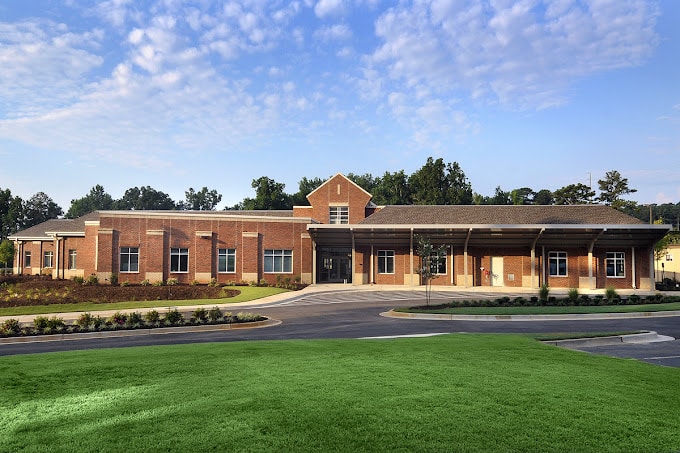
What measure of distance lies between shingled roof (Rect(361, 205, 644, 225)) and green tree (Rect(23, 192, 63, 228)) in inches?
3445

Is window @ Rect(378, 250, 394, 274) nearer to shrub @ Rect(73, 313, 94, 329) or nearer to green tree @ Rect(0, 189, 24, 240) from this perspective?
shrub @ Rect(73, 313, 94, 329)

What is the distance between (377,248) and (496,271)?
9.96 m

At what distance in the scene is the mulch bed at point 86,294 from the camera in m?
29.8

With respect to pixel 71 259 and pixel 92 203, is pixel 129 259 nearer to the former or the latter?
pixel 71 259

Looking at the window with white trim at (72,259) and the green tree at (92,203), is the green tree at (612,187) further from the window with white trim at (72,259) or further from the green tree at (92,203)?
the green tree at (92,203)

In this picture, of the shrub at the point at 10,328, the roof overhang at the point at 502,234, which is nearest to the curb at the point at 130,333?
the shrub at the point at 10,328

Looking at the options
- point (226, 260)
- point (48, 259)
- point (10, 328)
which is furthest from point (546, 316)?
point (48, 259)

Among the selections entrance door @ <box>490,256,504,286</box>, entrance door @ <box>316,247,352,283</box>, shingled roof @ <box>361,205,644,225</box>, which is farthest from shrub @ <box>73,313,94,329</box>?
entrance door @ <box>490,256,504,286</box>

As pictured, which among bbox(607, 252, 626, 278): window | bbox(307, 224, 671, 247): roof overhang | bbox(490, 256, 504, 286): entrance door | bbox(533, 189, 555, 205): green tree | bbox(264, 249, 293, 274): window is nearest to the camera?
bbox(307, 224, 671, 247): roof overhang

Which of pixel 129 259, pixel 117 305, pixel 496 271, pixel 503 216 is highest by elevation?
pixel 503 216

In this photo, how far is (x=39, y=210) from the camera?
115688 mm

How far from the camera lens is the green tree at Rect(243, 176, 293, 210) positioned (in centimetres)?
7844

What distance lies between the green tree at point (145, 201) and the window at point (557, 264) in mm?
114477

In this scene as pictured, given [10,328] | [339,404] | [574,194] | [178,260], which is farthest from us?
[574,194]
